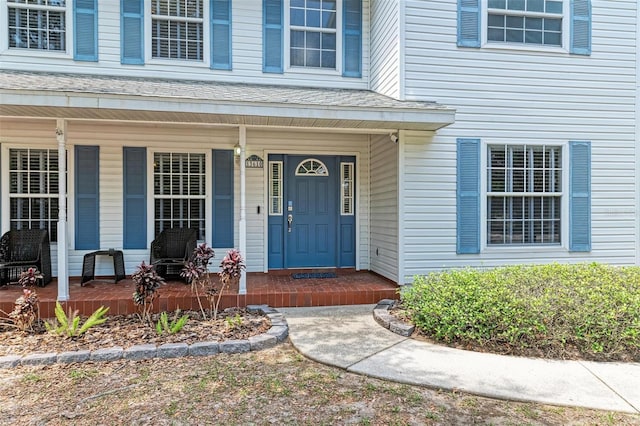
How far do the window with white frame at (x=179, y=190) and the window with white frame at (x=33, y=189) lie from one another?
149cm

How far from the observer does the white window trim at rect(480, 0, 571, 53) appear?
233 inches

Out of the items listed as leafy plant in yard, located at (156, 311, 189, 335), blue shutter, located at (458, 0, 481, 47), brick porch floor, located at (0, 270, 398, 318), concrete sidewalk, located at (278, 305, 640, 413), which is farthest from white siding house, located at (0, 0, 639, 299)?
concrete sidewalk, located at (278, 305, 640, 413)

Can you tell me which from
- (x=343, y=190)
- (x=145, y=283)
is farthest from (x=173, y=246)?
(x=343, y=190)

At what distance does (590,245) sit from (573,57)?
115 inches

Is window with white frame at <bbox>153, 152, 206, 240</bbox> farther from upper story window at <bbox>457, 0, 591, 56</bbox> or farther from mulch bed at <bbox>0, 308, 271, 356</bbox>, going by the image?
upper story window at <bbox>457, 0, 591, 56</bbox>

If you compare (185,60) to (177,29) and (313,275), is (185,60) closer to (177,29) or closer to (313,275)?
(177,29)

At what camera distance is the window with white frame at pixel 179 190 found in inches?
254

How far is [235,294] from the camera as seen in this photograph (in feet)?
17.0

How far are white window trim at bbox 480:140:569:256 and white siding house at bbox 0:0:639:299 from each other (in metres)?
0.03

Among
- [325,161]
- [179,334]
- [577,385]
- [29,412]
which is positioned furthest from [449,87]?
[29,412]

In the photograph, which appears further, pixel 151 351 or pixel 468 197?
pixel 468 197

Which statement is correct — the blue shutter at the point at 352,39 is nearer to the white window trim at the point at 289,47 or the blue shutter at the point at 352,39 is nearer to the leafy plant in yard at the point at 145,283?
the white window trim at the point at 289,47

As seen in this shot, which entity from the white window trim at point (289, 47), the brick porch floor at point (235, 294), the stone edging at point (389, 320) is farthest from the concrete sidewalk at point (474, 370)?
the white window trim at point (289, 47)

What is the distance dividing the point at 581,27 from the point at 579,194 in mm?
2588
